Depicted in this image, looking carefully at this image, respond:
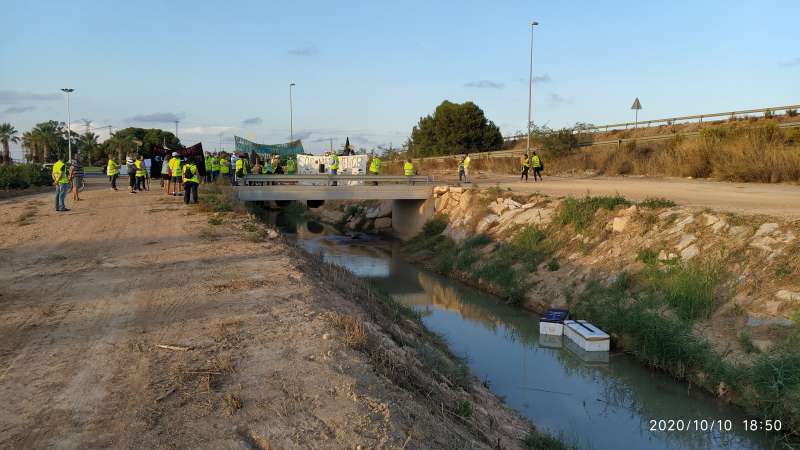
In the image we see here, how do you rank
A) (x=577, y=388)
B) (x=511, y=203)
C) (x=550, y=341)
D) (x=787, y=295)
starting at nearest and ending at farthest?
(x=787, y=295), (x=577, y=388), (x=550, y=341), (x=511, y=203)

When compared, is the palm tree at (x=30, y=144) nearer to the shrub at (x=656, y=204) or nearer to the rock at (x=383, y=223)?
the rock at (x=383, y=223)

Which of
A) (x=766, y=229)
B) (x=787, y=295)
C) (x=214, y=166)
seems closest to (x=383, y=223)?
(x=214, y=166)

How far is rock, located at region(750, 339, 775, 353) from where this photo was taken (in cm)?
966

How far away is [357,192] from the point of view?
26.4m

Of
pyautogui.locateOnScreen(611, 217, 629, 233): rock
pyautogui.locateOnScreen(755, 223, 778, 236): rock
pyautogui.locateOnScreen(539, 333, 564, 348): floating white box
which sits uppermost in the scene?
pyautogui.locateOnScreen(755, 223, 778, 236): rock

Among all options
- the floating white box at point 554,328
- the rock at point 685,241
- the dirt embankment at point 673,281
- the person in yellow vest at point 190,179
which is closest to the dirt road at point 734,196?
the dirt embankment at point 673,281

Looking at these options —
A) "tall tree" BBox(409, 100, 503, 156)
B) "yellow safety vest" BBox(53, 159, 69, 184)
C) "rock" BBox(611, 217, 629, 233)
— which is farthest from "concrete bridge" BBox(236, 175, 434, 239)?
"tall tree" BBox(409, 100, 503, 156)

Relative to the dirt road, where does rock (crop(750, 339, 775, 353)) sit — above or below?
below

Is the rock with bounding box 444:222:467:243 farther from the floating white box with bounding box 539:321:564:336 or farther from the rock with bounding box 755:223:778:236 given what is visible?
the rock with bounding box 755:223:778:236

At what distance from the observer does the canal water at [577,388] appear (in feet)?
29.4

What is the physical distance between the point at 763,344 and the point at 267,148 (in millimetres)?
46639

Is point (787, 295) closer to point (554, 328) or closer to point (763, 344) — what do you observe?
point (763, 344)

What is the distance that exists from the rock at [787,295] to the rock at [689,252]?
8.87 ft

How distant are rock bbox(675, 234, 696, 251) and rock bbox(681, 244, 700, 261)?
0.14 metres
